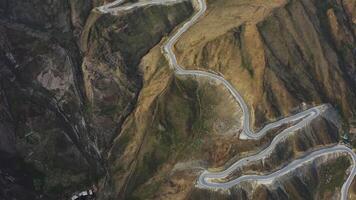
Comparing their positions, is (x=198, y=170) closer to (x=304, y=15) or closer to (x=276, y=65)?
(x=276, y=65)

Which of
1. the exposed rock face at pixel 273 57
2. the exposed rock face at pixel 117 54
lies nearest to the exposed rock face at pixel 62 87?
the exposed rock face at pixel 117 54

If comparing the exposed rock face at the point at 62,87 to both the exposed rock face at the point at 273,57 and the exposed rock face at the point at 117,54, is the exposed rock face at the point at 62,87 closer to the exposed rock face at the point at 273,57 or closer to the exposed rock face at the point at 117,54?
the exposed rock face at the point at 117,54

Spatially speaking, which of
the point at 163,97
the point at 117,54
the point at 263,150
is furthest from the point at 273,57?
the point at 117,54

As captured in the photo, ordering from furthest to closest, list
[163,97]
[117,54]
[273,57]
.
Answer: [117,54] < [273,57] < [163,97]

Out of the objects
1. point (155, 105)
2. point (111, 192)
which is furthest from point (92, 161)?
point (155, 105)

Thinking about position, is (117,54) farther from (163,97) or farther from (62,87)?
(163,97)

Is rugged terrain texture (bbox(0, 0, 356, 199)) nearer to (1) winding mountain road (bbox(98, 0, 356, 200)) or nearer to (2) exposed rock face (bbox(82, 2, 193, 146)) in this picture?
(2) exposed rock face (bbox(82, 2, 193, 146))

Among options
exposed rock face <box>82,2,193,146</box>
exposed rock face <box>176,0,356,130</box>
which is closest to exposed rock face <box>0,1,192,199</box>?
exposed rock face <box>82,2,193,146</box>

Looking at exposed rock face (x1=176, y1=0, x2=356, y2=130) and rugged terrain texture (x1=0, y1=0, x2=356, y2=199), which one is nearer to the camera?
rugged terrain texture (x1=0, y1=0, x2=356, y2=199)
